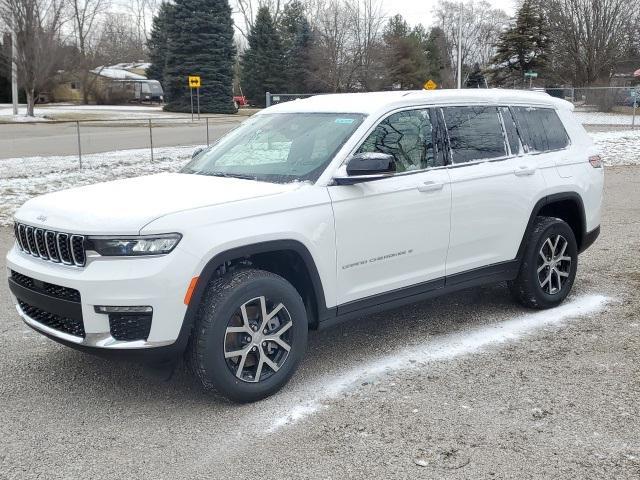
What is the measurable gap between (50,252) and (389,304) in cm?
218

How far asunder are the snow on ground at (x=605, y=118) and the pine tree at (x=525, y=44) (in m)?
31.0

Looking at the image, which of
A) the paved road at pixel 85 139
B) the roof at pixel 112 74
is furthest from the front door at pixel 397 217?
the roof at pixel 112 74

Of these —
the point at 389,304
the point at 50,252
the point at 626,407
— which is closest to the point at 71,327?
the point at 50,252

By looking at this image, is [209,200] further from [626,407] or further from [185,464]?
[626,407]

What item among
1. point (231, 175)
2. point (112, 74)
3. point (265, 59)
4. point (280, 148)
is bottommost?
point (231, 175)

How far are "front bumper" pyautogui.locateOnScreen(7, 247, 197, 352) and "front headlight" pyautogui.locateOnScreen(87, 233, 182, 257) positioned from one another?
0.11 ft

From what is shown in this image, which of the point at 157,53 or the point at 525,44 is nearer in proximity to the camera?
the point at 525,44

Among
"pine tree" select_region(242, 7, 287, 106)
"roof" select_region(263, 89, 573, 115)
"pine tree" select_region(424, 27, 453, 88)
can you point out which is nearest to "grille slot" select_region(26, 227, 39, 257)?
"roof" select_region(263, 89, 573, 115)

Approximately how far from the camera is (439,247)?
199 inches

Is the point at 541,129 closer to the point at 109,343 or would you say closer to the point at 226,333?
the point at 226,333

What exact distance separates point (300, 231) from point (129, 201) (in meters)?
1.00

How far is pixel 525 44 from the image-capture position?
6397cm

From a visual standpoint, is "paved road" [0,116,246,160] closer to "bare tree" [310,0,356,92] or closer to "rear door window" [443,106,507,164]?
"rear door window" [443,106,507,164]

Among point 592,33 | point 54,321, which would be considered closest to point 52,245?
point 54,321
